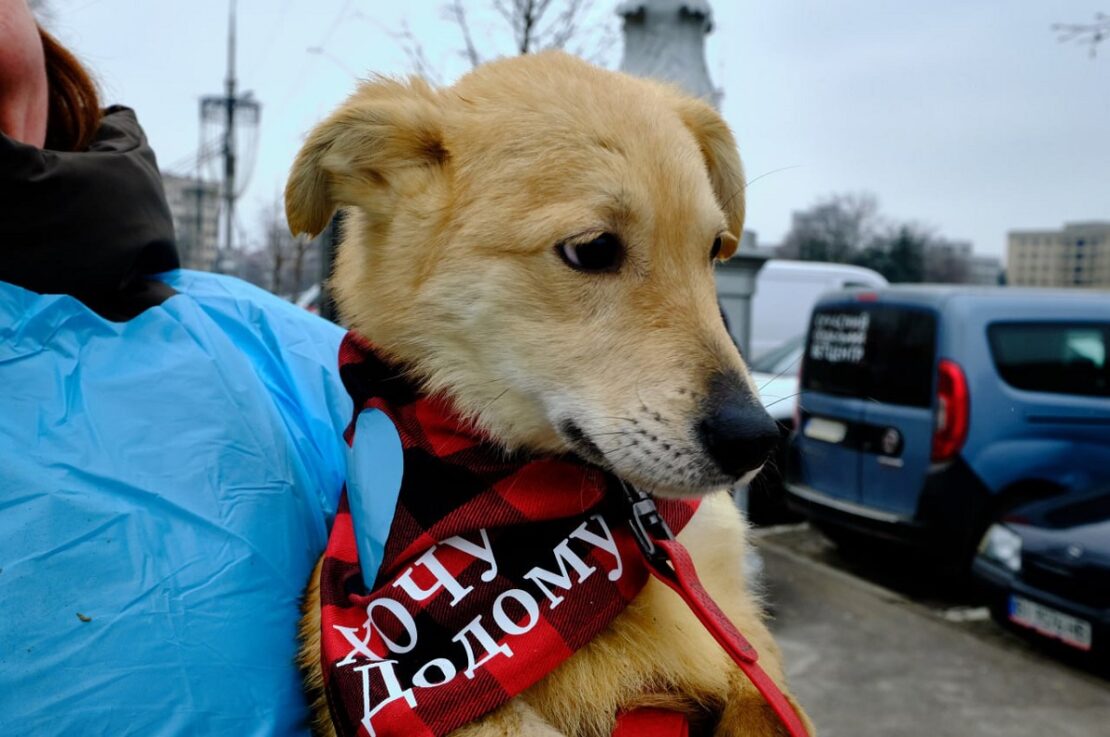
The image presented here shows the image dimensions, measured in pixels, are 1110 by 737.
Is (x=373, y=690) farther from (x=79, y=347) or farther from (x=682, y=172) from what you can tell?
(x=682, y=172)

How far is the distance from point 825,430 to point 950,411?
1338mm

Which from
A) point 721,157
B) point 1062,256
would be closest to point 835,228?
point 1062,256

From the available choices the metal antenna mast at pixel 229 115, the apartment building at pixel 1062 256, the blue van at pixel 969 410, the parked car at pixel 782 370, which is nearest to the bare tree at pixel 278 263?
the metal antenna mast at pixel 229 115

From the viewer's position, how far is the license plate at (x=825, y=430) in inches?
320

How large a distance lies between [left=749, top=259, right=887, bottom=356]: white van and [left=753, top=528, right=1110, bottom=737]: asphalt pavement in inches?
246

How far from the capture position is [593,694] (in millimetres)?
1755

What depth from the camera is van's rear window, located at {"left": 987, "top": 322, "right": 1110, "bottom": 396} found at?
7355mm

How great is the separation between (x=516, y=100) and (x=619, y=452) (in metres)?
0.86

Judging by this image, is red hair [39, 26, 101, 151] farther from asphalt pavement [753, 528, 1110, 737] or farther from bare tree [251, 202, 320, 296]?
bare tree [251, 202, 320, 296]

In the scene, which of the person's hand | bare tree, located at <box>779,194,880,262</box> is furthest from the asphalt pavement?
bare tree, located at <box>779,194,880,262</box>

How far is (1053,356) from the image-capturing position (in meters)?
7.48

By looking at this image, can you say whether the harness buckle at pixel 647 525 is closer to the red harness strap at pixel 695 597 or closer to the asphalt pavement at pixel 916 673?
the red harness strap at pixel 695 597

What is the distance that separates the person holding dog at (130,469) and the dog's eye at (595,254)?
28.8 inches

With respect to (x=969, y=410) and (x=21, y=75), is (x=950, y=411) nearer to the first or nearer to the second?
(x=969, y=410)
